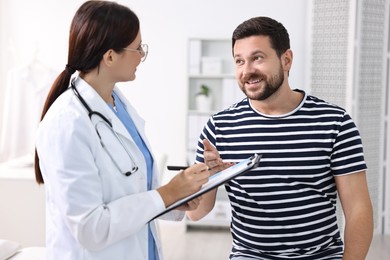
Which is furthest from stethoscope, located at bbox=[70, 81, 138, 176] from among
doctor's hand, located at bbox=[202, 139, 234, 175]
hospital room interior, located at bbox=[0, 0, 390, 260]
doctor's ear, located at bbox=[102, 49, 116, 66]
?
hospital room interior, located at bbox=[0, 0, 390, 260]

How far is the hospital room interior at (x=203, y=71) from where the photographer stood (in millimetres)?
4309

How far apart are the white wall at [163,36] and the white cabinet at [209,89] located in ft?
0.34

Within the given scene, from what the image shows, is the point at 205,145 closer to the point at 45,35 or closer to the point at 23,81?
the point at 23,81

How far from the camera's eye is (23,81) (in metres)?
4.61

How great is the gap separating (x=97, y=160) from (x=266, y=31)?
0.78m

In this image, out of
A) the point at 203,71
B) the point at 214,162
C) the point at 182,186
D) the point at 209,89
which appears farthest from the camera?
the point at 209,89

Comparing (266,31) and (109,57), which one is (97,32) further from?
(266,31)

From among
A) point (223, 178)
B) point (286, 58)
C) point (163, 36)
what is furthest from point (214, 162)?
point (163, 36)

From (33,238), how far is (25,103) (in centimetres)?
168

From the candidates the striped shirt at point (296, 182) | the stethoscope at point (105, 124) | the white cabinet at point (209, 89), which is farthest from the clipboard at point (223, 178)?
the white cabinet at point (209, 89)

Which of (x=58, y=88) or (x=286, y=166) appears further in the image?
(x=286, y=166)

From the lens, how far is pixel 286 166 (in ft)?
6.30

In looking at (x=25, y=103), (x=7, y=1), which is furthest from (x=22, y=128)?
(x=7, y=1)

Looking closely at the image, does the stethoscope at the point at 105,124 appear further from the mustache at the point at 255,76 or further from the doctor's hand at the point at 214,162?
the mustache at the point at 255,76
